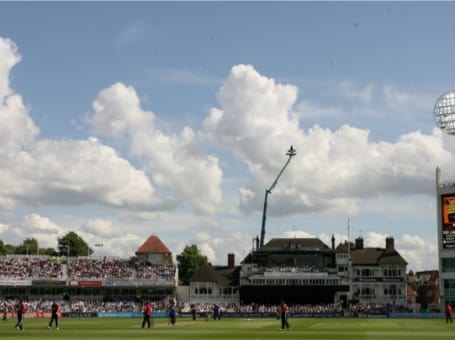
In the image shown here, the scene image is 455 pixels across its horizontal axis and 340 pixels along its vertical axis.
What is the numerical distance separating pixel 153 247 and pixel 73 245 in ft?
104

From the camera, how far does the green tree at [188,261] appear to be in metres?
143

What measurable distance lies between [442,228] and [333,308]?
54.0ft

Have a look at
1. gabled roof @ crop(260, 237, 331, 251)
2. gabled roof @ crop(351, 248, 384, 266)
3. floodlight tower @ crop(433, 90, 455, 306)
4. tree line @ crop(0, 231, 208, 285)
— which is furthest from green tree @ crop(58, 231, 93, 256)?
floodlight tower @ crop(433, 90, 455, 306)

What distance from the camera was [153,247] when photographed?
132375mm

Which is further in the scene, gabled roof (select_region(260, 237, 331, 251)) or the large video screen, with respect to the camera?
gabled roof (select_region(260, 237, 331, 251))

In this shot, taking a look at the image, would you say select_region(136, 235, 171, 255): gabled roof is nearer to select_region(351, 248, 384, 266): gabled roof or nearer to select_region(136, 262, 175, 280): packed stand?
select_region(136, 262, 175, 280): packed stand

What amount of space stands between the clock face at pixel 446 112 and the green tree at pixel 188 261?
6661 centimetres

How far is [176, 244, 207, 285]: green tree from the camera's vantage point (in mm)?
143375

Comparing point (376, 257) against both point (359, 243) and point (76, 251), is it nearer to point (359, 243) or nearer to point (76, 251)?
point (359, 243)

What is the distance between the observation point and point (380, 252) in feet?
379

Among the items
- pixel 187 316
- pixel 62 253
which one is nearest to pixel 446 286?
pixel 187 316

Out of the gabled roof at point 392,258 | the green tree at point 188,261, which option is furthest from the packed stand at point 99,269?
the gabled roof at point 392,258

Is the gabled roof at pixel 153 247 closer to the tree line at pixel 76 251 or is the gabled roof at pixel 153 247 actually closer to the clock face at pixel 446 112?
the tree line at pixel 76 251

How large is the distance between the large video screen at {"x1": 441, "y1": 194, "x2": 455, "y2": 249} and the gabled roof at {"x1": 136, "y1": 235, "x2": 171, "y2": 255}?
177ft
